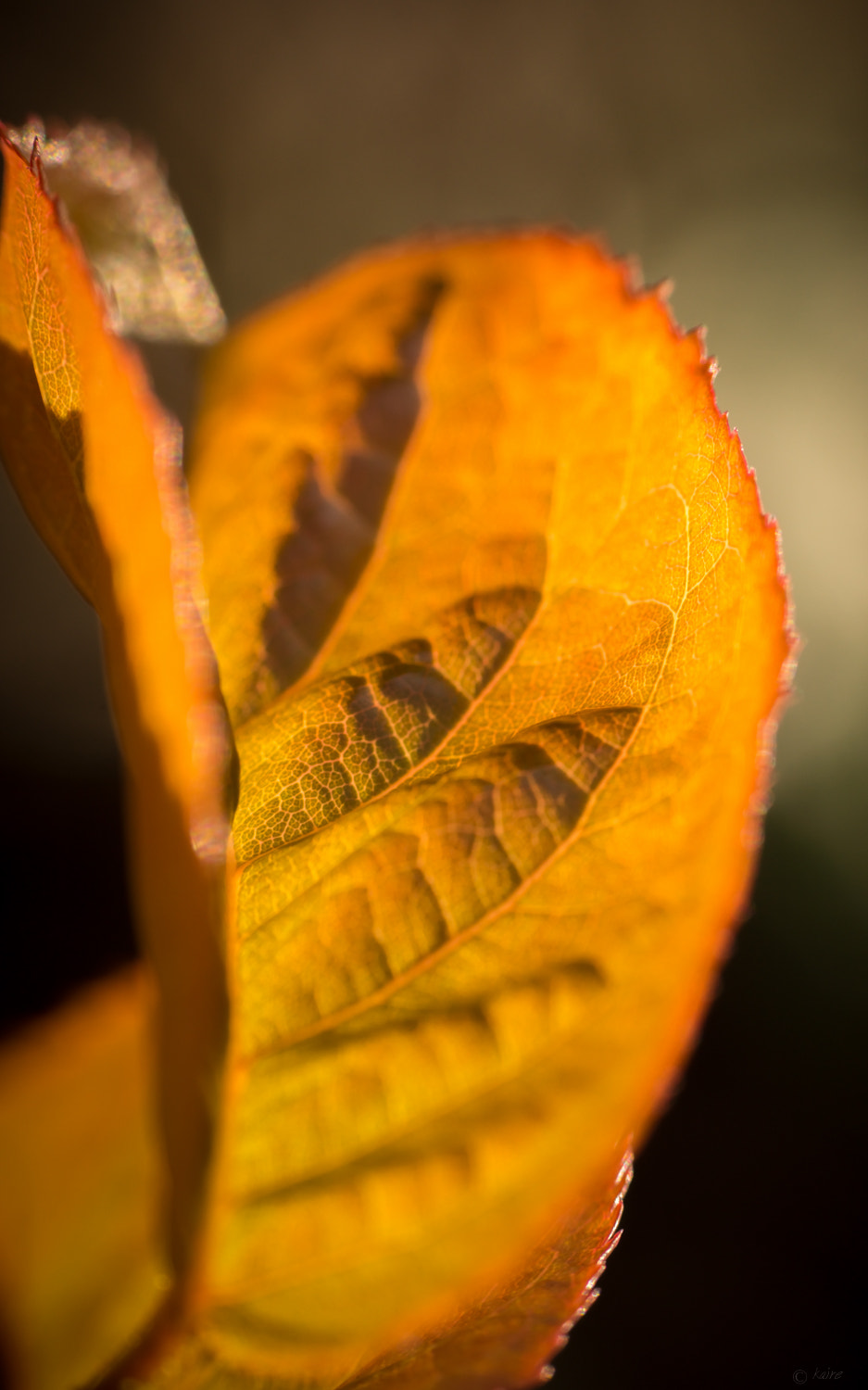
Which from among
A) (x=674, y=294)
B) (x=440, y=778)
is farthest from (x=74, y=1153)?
(x=674, y=294)

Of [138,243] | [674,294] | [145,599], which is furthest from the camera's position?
[674,294]

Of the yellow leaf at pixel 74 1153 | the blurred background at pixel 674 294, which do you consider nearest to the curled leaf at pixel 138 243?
the yellow leaf at pixel 74 1153

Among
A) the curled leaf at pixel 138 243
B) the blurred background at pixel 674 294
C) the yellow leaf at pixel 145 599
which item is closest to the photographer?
the yellow leaf at pixel 145 599

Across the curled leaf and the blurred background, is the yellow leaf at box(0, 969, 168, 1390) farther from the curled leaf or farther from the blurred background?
the blurred background

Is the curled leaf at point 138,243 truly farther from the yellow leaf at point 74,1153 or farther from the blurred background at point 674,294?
the blurred background at point 674,294

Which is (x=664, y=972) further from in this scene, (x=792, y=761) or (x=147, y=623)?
(x=792, y=761)

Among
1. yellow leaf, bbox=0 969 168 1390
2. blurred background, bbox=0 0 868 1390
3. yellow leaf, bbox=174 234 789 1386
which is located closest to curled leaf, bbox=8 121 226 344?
yellow leaf, bbox=174 234 789 1386

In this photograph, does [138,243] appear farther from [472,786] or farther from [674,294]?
[674,294]
